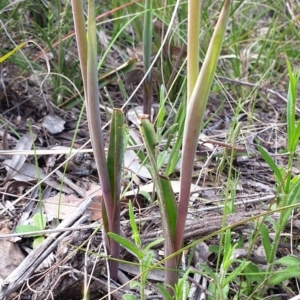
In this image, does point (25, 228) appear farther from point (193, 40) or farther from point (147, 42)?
point (147, 42)

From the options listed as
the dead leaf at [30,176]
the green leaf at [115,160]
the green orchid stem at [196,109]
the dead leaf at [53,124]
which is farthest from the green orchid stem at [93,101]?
the dead leaf at [53,124]

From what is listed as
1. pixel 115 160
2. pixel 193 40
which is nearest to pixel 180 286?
Answer: pixel 115 160

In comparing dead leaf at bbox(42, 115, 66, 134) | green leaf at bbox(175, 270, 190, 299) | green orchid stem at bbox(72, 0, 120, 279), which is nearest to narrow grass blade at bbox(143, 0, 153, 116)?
dead leaf at bbox(42, 115, 66, 134)

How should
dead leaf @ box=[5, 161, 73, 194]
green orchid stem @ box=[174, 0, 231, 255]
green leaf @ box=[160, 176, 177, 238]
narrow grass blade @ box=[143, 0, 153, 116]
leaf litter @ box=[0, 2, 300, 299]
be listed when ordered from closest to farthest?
green orchid stem @ box=[174, 0, 231, 255]
green leaf @ box=[160, 176, 177, 238]
leaf litter @ box=[0, 2, 300, 299]
dead leaf @ box=[5, 161, 73, 194]
narrow grass blade @ box=[143, 0, 153, 116]

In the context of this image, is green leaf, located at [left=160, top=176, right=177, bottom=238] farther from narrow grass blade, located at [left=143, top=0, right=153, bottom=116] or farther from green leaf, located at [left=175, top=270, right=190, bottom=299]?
narrow grass blade, located at [left=143, top=0, right=153, bottom=116]

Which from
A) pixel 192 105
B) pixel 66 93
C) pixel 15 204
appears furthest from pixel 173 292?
pixel 66 93

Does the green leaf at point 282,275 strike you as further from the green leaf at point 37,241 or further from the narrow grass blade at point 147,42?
the narrow grass blade at point 147,42
